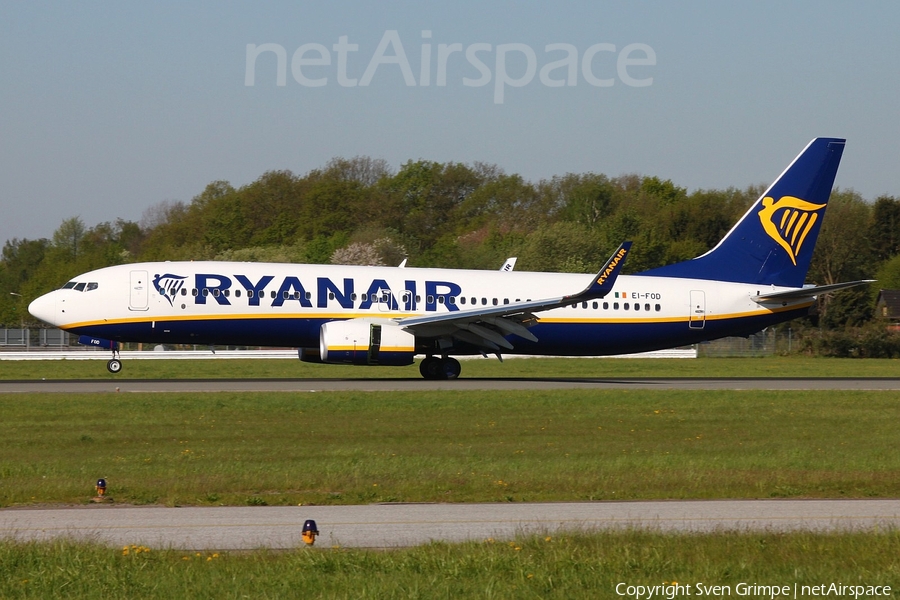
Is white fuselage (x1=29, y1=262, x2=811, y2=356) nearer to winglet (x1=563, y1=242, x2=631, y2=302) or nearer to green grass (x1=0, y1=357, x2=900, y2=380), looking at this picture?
winglet (x1=563, y1=242, x2=631, y2=302)

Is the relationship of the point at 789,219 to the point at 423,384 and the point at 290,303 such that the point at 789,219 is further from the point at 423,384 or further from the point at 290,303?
the point at 290,303

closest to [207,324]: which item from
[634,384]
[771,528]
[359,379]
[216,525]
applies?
[359,379]

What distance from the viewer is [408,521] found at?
12516 millimetres

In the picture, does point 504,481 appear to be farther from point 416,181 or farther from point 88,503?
point 416,181

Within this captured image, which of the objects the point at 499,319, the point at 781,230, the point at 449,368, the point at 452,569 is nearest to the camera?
the point at 452,569

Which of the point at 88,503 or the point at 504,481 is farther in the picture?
the point at 504,481

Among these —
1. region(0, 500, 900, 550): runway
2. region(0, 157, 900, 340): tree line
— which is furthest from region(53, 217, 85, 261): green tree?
region(0, 500, 900, 550): runway

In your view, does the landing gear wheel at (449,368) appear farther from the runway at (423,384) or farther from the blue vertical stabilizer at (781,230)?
the blue vertical stabilizer at (781,230)

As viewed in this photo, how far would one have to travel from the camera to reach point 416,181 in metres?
131

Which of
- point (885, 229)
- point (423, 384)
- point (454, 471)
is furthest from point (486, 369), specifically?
point (885, 229)

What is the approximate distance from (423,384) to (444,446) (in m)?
13.9

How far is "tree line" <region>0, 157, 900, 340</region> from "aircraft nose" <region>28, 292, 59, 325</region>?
2149 inches

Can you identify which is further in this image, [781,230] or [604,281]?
[781,230]

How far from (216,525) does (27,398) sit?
17.6 m
